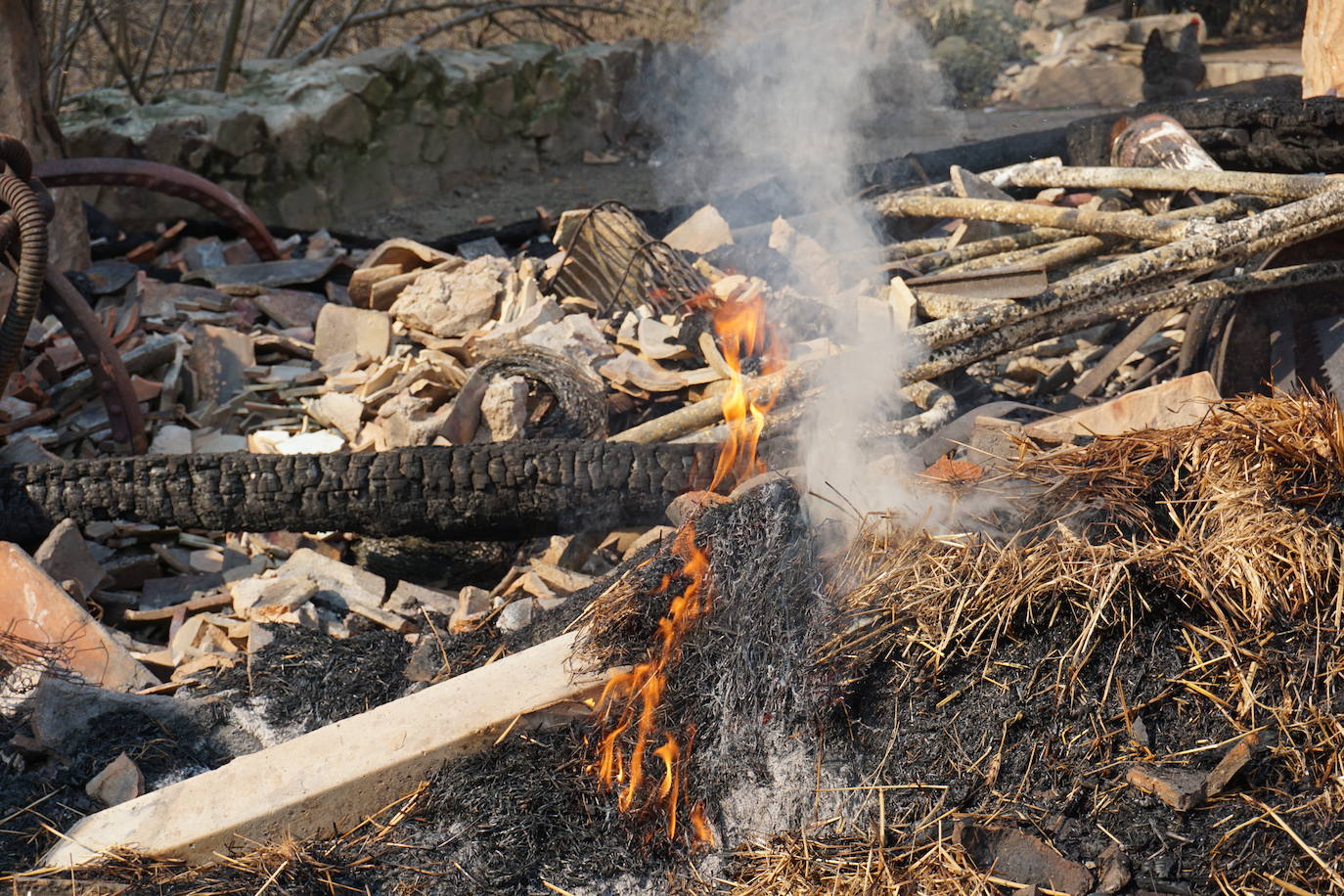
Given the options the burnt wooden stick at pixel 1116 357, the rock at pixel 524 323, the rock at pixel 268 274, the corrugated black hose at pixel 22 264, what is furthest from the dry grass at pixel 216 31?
the burnt wooden stick at pixel 1116 357

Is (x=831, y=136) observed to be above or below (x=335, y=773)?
above

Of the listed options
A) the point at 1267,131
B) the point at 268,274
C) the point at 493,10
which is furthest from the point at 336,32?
the point at 1267,131

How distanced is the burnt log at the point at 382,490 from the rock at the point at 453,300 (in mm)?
1953

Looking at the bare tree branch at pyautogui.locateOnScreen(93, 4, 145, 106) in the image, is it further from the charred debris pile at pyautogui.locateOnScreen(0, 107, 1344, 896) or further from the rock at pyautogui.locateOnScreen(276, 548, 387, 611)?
the rock at pyautogui.locateOnScreen(276, 548, 387, 611)

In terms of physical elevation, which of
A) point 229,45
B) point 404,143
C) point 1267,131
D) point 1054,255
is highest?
point 229,45

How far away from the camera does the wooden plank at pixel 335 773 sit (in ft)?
9.76

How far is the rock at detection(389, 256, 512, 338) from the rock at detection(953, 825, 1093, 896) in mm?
4737

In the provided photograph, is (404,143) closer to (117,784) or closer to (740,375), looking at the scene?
(740,375)

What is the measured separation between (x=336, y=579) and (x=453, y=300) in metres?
2.55

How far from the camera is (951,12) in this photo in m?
17.3

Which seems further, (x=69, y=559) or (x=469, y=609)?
(x=69, y=559)

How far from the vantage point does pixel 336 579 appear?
4695mm

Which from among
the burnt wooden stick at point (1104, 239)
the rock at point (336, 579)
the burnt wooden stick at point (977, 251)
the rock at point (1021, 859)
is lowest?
the rock at point (336, 579)

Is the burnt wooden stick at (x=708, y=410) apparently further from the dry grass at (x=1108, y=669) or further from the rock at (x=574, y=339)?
the dry grass at (x=1108, y=669)
